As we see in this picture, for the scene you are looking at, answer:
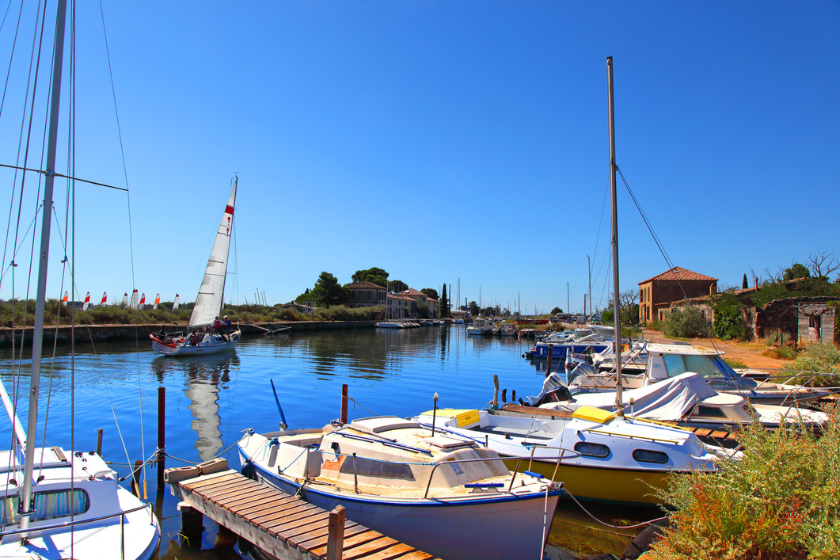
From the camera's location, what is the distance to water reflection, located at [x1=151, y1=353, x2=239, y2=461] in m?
16.2

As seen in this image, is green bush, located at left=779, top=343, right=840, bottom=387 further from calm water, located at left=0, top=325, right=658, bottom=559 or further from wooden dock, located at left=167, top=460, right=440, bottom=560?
wooden dock, located at left=167, top=460, right=440, bottom=560

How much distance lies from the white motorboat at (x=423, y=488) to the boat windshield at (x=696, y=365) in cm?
1004

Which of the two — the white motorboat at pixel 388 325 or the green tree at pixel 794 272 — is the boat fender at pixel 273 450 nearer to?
the green tree at pixel 794 272

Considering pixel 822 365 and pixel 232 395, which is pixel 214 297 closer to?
pixel 232 395

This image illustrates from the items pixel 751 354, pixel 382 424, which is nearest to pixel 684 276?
pixel 751 354

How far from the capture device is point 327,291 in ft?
354

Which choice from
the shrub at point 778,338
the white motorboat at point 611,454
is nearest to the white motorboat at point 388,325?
the shrub at point 778,338

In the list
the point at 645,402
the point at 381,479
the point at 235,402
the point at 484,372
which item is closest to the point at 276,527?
the point at 381,479

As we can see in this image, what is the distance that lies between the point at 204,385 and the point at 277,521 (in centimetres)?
2082

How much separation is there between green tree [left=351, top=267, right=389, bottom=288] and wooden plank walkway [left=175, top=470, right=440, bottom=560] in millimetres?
130856

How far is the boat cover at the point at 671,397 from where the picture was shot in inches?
526

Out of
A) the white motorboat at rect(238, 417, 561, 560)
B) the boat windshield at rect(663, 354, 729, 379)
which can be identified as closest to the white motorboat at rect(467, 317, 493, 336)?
the boat windshield at rect(663, 354, 729, 379)

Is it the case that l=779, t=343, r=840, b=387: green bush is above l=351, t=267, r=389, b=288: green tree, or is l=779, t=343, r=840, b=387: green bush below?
below

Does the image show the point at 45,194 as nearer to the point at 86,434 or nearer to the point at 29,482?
the point at 29,482
